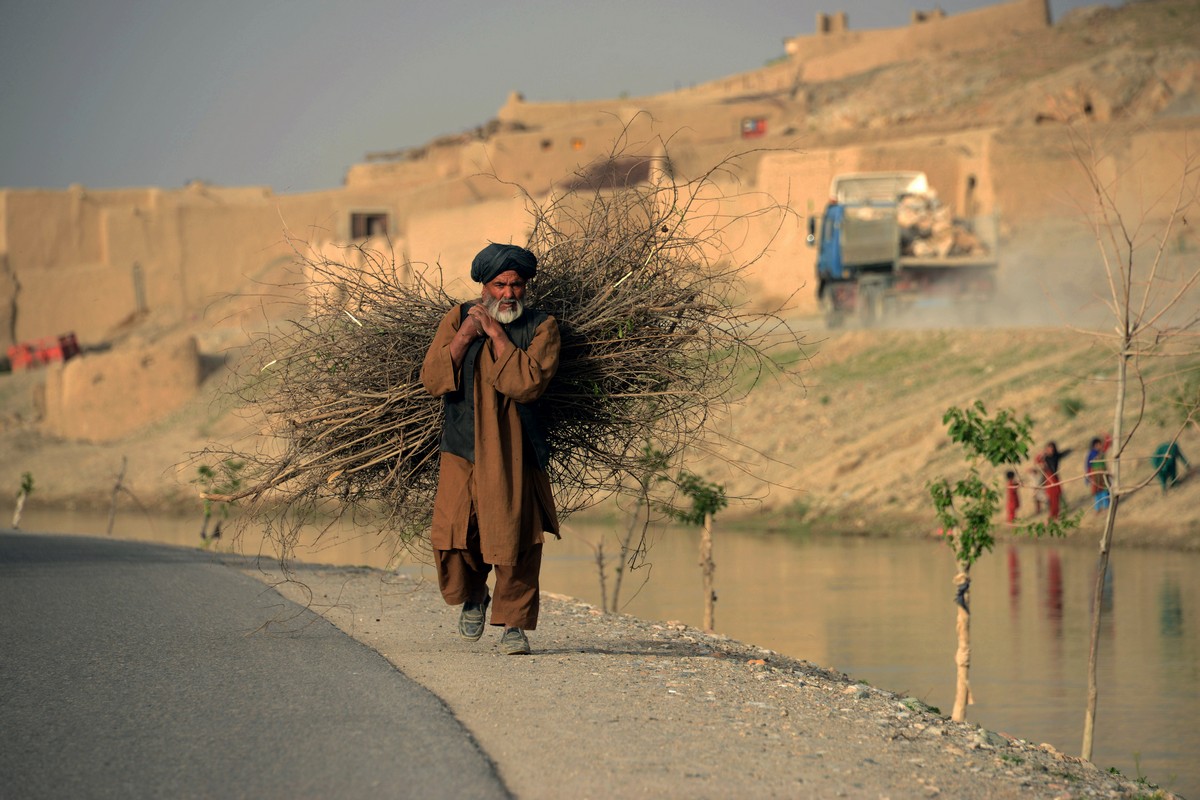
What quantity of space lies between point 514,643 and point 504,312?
1.44 m

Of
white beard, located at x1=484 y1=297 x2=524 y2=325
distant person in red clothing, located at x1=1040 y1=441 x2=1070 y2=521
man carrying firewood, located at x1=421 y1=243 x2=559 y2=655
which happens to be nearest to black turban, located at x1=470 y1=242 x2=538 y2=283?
man carrying firewood, located at x1=421 y1=243 x2=559 y2=655

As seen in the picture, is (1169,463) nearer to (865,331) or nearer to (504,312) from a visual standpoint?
(865,331)

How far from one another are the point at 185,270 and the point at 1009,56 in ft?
108

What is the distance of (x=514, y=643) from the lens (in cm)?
647

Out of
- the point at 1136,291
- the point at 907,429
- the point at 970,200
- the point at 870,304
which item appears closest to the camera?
the point at 1136,291

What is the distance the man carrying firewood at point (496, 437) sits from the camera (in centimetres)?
608

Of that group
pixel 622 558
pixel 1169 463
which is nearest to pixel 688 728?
pixel 622 558

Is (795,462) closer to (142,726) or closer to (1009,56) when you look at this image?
(142,726)

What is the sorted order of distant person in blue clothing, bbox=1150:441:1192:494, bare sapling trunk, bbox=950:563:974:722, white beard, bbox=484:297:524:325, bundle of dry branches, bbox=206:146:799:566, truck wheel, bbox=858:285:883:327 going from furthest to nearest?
1. truck wheel, bbox=858:285:883:327
2. distant person in blue clothing, bbox=1150:441:1192:494
3. bare sapling trunk, bbox=950:563:974:722
4. bundle of dry branches, bbox=206:146:799:566
5. white beard, bbox=484:297:524:325

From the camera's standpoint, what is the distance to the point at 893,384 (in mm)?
26672

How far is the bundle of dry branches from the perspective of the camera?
21.6ft

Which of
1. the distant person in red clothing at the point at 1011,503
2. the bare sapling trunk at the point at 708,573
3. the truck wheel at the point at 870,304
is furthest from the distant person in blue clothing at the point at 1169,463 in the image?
the truck wheel at the point at 870,304

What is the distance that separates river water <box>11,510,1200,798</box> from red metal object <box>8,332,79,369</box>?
3554cm

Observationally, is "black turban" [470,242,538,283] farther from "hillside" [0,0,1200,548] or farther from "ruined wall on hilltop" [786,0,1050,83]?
"ruined wall on hilltop" [786,0,1050,83]
